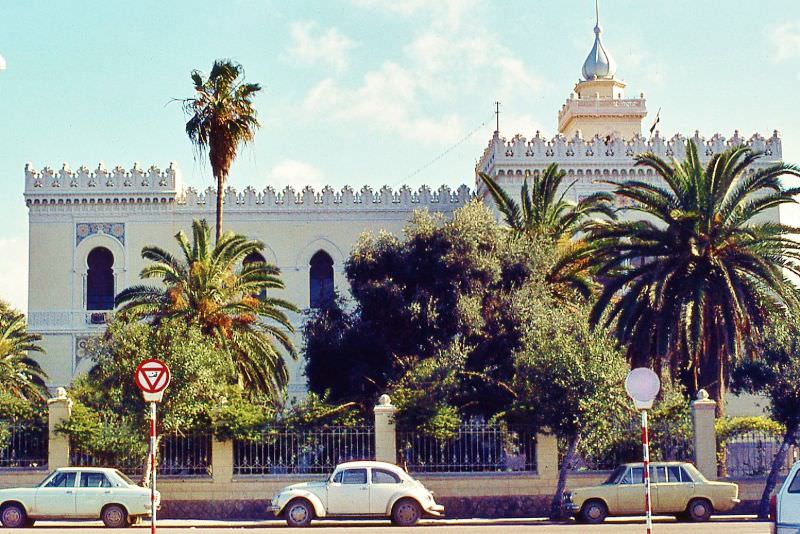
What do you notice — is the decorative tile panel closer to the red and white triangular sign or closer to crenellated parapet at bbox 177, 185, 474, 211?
crenellated parapet at bbox 177, 185, 474, 211

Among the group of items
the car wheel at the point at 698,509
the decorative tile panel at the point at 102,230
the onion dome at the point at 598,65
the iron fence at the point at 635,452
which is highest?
the onion dome at the point at 598,65

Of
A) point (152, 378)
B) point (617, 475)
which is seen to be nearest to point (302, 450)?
point (617, 475)

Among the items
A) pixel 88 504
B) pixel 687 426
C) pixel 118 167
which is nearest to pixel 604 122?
pixel 118 167

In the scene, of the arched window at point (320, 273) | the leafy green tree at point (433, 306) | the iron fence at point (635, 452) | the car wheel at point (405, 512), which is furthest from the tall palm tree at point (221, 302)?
the arched window at point (320, 273)

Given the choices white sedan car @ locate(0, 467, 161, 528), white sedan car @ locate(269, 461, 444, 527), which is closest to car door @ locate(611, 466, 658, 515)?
white sedan car @ locate(269, 461, 444, 527)

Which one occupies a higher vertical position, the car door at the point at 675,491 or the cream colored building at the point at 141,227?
the cream colored building at the point at 141,227

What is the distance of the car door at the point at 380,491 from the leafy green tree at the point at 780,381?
22.7 ft

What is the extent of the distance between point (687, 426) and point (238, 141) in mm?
13692

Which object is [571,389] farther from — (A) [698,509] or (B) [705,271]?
(B) [705,271]

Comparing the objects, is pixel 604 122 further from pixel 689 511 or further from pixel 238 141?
pixel 689 511

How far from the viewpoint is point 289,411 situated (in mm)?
22797

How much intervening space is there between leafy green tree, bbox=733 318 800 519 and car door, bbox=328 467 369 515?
733cm

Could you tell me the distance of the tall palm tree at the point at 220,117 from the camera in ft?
98.3

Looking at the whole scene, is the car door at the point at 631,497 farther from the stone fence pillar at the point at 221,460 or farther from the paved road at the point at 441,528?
the stone fence pillar at the point at 221,460
